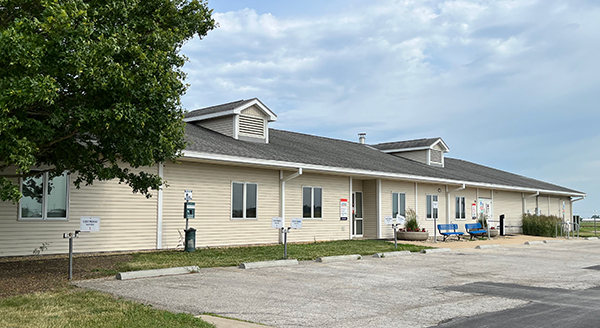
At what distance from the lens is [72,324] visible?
687 centimetres

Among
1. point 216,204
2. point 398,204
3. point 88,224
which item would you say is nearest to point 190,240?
point 216,204

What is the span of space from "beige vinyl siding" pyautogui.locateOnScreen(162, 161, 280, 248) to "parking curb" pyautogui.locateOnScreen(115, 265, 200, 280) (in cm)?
543

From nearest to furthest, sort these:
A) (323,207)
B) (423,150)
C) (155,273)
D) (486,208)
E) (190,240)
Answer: (155,273)
(190,240)
(323,207)
(486,208)
(423,150)

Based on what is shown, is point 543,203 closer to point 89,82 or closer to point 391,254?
point 391,254

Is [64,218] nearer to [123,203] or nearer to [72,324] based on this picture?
[123,203]

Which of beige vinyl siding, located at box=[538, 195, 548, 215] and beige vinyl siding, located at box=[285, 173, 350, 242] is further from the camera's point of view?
beige vinyl siding, located at box=[538, 195, 548, 215]

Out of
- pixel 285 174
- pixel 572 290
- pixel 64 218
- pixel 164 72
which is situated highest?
pixel 164 72

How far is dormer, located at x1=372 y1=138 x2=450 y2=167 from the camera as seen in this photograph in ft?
109

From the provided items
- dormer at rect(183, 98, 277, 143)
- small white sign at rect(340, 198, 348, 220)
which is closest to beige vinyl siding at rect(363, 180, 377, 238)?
small white sign at rect(340, 198, 348, 220)

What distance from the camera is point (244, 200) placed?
19703 mm

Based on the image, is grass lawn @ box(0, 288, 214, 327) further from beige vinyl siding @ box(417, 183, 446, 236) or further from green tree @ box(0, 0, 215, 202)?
beige vinyl siding @ box(417, 183, 446, 236)

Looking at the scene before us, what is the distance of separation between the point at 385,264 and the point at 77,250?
890 centimetres

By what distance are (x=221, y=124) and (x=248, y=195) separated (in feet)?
14.7

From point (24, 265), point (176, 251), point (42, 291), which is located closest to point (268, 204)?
point (176, 251)
